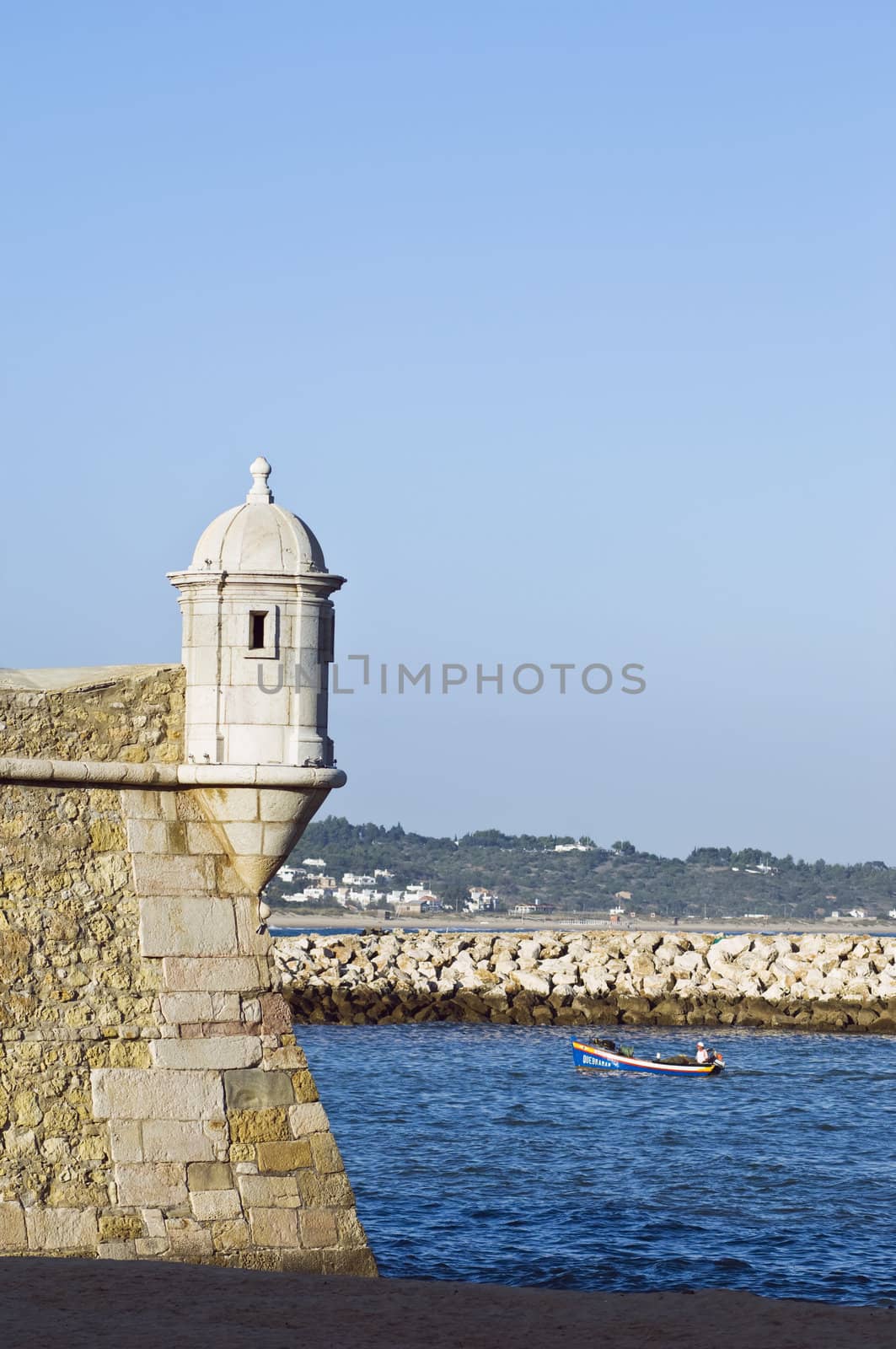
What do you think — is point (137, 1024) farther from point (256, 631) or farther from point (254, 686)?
point (256, 631)

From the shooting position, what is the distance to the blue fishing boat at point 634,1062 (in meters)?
33.0

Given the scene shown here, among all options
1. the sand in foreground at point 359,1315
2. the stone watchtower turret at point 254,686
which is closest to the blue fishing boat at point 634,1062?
the sand in foreground at point 359,1315

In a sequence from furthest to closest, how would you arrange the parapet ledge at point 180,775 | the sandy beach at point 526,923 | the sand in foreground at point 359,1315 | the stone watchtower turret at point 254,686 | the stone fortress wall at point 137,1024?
the sandy beach at point 526,923
the stone watchtower turret at point 254,686
the parapet ledge at point 180,775
the stone fortress wall at point 137,1024
the sand in foreground at point 359,1315

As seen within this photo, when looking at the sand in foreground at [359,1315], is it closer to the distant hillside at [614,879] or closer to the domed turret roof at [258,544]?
the domed turret roof at [258,544]

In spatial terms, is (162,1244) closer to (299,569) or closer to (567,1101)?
(299,569)

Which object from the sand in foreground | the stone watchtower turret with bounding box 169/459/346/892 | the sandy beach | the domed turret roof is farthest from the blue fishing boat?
the sandy beach

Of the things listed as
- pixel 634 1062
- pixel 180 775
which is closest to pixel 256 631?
pixel 180 775

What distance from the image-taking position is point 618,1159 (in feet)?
81.6

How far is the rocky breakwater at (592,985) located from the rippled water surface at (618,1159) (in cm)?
132

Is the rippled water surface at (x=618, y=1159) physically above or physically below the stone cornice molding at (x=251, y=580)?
below

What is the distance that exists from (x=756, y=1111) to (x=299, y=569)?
18722mm

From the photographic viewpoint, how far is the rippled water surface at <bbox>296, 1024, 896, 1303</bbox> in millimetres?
17859

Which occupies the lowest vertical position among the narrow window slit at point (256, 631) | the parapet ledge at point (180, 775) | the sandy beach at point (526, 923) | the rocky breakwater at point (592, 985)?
the rocky breakwater at point (592, 985)

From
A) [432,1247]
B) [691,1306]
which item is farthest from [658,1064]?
[691,1306]
